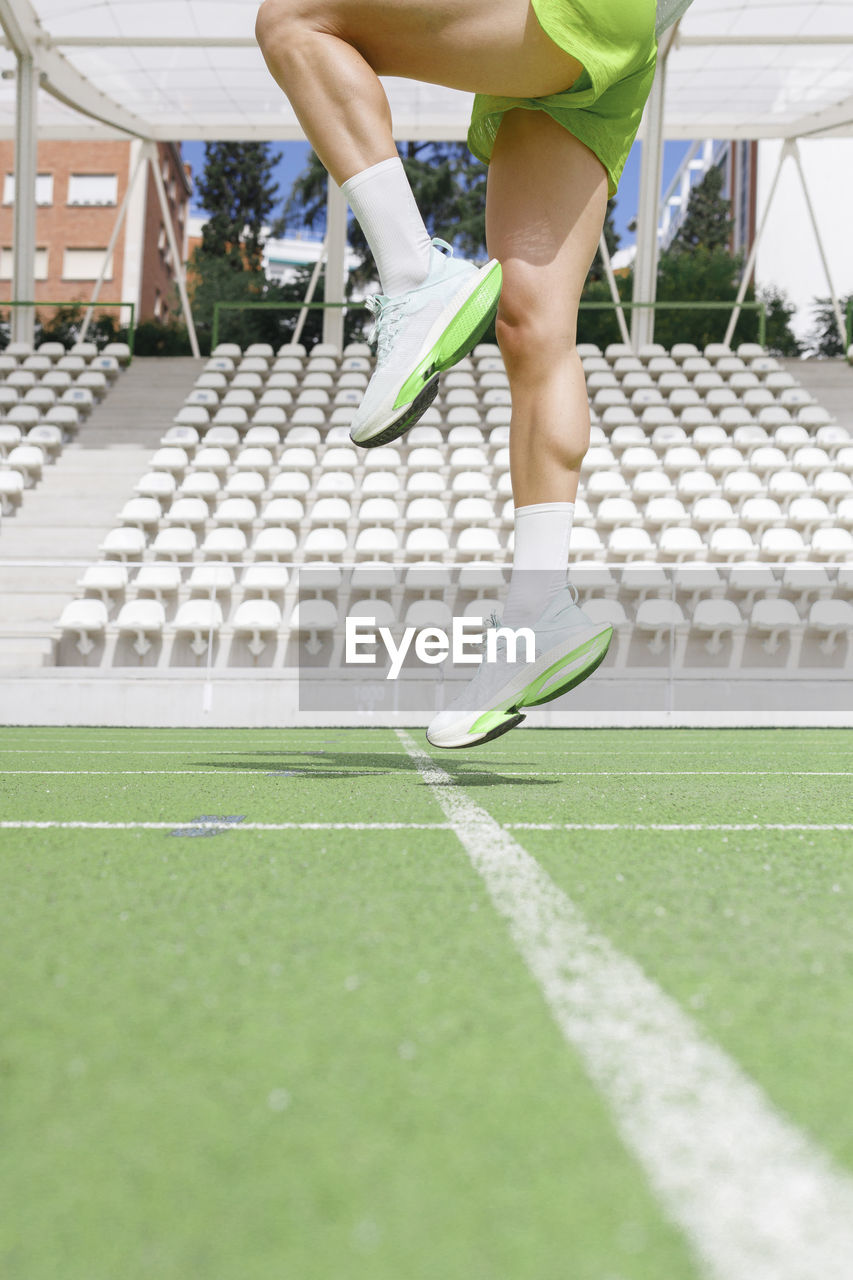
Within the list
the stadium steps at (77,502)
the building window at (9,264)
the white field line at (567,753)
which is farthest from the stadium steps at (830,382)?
the building window at (9,264)

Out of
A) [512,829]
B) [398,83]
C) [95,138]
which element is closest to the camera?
[512,829]

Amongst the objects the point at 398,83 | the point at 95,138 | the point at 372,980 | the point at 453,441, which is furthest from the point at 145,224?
the point at 372,980

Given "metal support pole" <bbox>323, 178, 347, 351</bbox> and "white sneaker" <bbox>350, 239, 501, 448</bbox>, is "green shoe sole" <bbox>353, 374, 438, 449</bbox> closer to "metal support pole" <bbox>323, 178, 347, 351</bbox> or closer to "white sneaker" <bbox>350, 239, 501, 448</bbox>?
"white sneaker" <bbox>350, 239, 501, 448</bbox>

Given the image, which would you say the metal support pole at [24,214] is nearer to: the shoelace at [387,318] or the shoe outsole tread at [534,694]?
the shoelace at [387,318]

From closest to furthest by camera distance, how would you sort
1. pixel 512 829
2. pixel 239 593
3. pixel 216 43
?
pixel 512 829
pixel 239 593
pixel 216 43

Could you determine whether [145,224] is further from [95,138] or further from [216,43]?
[216,43]

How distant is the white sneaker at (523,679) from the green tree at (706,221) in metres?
44.6

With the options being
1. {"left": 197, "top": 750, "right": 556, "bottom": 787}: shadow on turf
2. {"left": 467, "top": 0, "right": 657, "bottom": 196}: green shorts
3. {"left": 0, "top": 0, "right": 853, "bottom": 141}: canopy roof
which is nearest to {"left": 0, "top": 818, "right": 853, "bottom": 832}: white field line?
{"left": 197, "top": 750, "right": 556, "bottom": 787}: shadow on turf

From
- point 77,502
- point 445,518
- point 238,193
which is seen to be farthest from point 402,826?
point 238,193

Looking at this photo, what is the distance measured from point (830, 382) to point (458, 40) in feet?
42.9

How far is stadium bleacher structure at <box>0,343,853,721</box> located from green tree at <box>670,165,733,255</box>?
33.9m

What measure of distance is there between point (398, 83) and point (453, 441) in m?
6.19

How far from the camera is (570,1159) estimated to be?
0.49 m

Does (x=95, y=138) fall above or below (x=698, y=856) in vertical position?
above
